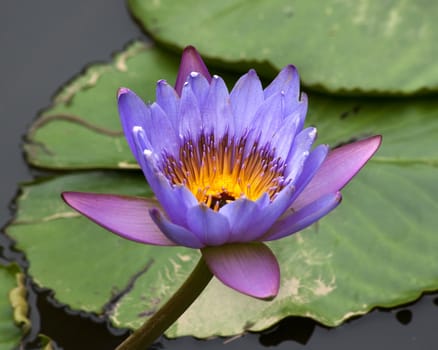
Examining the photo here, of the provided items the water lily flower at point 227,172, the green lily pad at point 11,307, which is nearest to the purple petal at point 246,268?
the water lily flower at point 227,172

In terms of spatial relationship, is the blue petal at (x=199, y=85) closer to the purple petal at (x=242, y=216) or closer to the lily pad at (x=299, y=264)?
the purple petal at (x=242, y=216)

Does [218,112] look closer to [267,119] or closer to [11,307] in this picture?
[267,119]

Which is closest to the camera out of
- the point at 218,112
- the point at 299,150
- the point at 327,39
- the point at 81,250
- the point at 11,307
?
the point at 299,150

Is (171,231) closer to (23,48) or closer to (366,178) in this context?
(366,178)

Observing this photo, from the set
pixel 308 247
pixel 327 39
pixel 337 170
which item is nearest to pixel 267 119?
pixel 337 170

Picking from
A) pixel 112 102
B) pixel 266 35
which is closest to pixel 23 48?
pixel 112 102

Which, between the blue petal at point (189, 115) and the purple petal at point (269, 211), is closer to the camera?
the purple petal at point (269, 211)
